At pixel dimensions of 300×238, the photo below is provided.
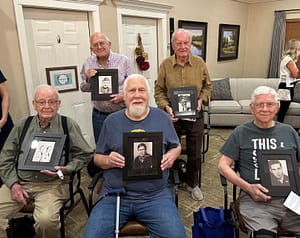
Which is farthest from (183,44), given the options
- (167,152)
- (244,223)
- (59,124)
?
(244,223)

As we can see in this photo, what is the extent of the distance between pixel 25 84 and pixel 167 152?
5.75 feet

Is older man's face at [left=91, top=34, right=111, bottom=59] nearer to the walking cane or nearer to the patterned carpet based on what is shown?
the walking cane

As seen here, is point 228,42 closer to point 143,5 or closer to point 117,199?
point 143,5

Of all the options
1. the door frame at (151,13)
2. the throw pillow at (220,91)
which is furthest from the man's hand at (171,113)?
the throw pillow at (220,91)

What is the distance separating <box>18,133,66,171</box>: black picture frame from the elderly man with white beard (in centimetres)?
29

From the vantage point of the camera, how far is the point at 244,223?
1500 millimetres

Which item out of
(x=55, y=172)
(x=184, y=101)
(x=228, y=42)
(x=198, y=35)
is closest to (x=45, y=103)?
(x=55, y=172)

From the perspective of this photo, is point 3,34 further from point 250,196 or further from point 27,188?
point 250,196

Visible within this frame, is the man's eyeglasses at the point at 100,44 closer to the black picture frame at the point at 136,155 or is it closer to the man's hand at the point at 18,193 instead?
the black picture frame at the point at 136,155

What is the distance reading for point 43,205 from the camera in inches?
64.1

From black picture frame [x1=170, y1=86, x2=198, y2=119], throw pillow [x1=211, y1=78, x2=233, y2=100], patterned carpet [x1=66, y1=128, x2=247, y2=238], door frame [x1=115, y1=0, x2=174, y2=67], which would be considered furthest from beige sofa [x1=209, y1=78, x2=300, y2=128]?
black picture frame [x1=170, y1=86, x2=198, y2=119]

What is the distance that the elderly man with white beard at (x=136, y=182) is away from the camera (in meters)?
1.42

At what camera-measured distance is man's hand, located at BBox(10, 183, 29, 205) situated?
1.64 m

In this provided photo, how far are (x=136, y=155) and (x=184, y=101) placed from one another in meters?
0.89
